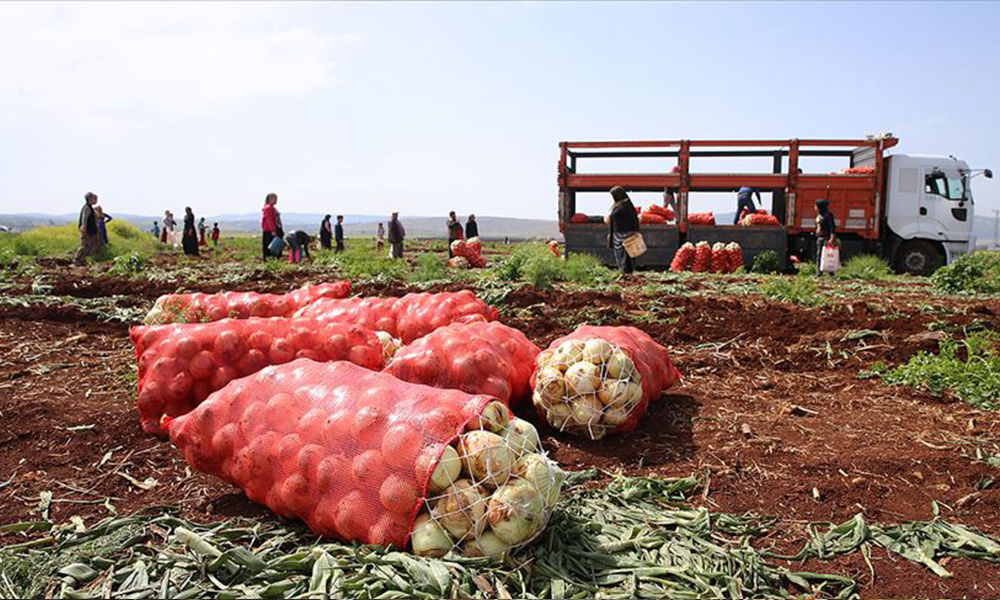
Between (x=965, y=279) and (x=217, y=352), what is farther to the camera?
(x=965, y=279)

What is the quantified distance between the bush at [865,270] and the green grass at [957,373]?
8.16 meters

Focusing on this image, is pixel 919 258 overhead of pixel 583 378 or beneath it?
beneath

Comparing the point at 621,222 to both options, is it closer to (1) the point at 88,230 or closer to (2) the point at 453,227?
(2) the point at 453,227

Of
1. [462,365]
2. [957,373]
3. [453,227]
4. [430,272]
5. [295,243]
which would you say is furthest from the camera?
[453,227]

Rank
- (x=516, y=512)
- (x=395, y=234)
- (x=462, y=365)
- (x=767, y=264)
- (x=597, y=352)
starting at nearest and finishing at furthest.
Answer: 1. (x=516, y=512)
2. (x=462, y=365)
3. (x=597, y=352)
4. (x=767, y=264)
5. (x=395, y=234)

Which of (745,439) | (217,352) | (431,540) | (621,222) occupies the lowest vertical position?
(745,439)

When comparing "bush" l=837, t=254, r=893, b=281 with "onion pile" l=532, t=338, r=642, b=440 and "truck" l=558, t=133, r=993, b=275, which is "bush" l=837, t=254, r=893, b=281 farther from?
"onion pile" l=532, t=338, r=642, b=440

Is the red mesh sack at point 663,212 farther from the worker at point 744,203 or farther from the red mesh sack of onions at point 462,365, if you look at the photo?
the red mesh sack of onions at point 462,365

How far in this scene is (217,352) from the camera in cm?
382

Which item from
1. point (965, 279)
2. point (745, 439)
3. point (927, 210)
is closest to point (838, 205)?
point (927, 210)

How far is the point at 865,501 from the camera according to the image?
2.89 metres

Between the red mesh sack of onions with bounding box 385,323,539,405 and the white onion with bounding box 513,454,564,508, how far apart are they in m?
1.12

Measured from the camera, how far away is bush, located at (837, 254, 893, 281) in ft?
41.7

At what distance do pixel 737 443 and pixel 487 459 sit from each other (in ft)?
5.74
